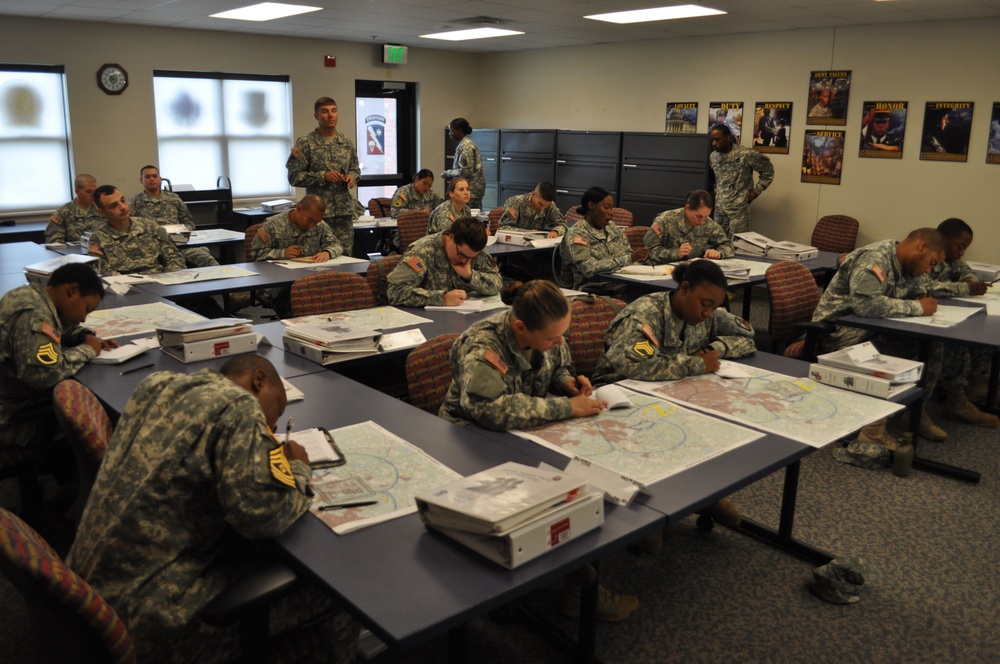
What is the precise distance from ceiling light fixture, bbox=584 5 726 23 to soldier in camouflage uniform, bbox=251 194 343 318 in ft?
11.9

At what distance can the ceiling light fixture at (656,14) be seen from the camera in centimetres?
702

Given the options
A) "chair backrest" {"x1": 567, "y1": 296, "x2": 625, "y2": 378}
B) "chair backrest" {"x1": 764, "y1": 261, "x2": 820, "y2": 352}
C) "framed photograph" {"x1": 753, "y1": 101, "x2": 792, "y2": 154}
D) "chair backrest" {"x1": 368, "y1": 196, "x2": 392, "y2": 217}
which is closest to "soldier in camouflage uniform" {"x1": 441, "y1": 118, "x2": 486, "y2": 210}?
"chair backrest" {"x1": 368, "y1": 196, "x2": 392, "y2": 217}

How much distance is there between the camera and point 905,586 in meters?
3.05

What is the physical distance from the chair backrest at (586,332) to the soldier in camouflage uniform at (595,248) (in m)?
1.82

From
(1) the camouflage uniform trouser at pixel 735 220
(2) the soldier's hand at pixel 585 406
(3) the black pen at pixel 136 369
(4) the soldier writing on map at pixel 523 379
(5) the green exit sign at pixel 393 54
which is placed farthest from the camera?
(5) the green exit sign at pixel 393 54

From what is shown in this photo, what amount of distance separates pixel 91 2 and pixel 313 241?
3.54 m

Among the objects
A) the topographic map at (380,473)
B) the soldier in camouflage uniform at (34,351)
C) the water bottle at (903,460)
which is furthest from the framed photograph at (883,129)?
the soldier in camouflage uniform at (34,351)

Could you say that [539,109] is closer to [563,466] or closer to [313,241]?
[313,241]

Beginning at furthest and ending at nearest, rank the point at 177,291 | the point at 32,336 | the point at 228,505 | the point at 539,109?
the point at 539,109
the point at 177,291
the point at 32,336
the point at 228,505

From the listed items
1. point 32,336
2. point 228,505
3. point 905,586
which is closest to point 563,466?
point 228,505

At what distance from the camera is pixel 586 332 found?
11.8 ft

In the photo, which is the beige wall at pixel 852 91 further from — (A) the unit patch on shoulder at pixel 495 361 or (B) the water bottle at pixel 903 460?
(A) the unit patch on shoulder at pixel 495 361

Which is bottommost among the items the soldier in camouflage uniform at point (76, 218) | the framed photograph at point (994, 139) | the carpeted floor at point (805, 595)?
the carpeted floor at point (805, 595)

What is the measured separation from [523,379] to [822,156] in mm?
6636
